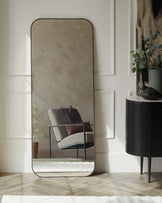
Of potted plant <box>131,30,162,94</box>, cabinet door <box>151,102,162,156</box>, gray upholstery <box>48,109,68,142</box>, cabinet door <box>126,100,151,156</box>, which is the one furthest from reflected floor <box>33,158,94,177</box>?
potted plant <box>131,30,162,94</box>

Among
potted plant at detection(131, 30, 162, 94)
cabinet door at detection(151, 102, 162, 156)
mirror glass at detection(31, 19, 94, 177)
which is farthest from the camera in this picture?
mirror glass at detection(31, 19, 94, 177)

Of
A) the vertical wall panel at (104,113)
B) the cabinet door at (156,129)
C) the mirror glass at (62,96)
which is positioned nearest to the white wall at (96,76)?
the vertical wall panel at (104,113)

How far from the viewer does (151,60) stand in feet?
14.4

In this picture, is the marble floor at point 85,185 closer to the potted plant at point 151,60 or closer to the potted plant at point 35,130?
the potted plant at point 35,130

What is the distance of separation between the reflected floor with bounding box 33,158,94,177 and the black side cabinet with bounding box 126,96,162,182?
66 cm

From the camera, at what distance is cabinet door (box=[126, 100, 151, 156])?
3.99m

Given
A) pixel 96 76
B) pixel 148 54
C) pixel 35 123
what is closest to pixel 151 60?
pixel 148 54

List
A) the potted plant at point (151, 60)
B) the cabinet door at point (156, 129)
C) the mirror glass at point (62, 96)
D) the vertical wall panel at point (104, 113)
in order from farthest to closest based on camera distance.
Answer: the vertical wall panel at point (104, 113) < the mirror glass at point (62, 96) < the potted plant at point (151, 60) < the cabinet door at point (156, 129)

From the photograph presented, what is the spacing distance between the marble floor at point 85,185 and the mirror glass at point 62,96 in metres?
0.18

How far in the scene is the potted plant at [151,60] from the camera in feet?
13.8

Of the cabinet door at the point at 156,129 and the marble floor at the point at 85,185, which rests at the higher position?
the cabinet door at the point at 156,129

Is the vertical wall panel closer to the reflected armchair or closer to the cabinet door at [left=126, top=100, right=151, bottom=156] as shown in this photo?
the reflected armchair

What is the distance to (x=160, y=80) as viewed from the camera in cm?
420

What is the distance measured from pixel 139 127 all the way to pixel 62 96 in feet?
3.05
